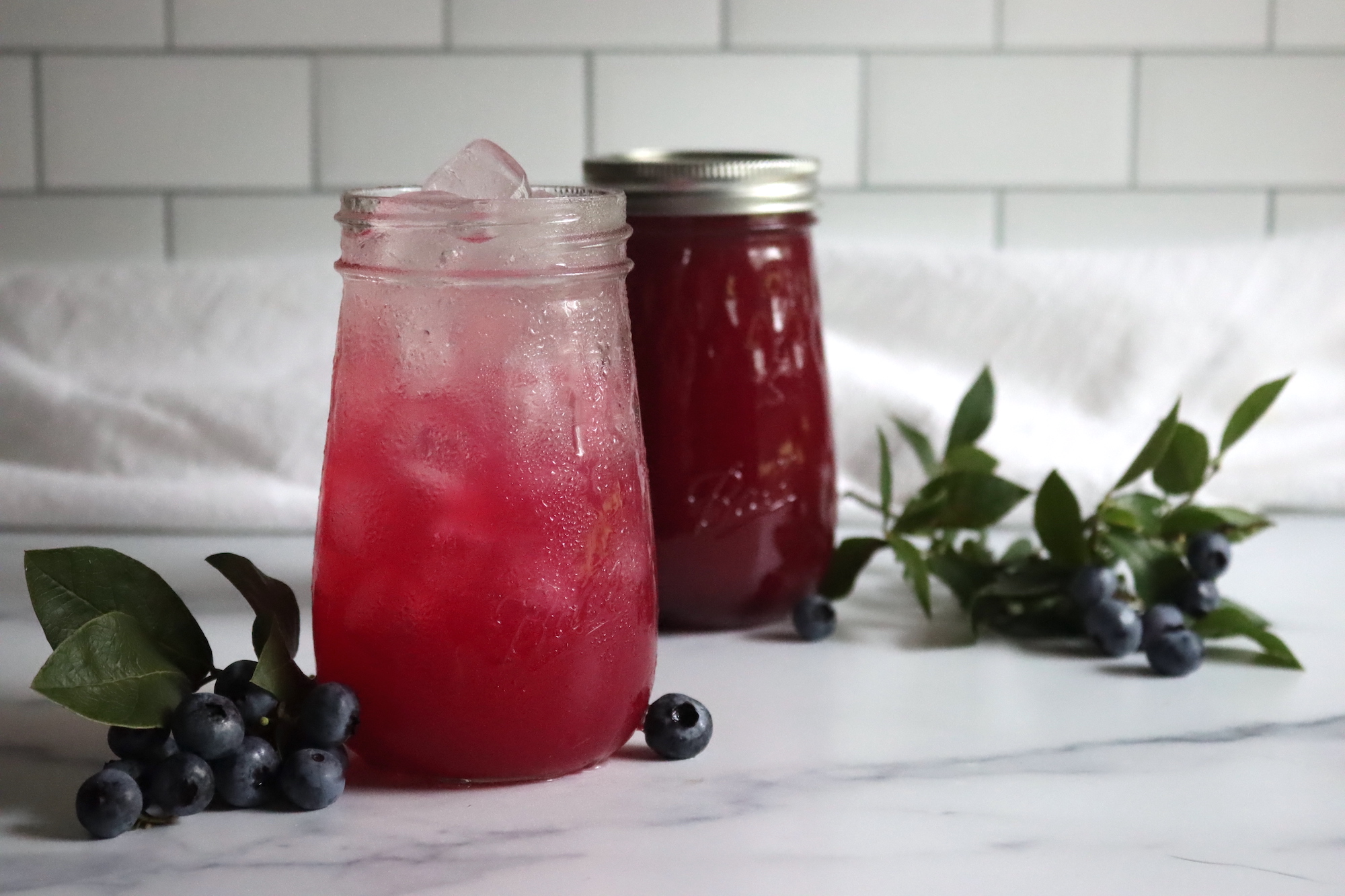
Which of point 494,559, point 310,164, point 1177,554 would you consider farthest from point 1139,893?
point 310,164

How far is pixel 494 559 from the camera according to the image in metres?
0.69

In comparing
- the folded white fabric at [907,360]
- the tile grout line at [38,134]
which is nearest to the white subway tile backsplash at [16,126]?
the tile grout line at [38,134]

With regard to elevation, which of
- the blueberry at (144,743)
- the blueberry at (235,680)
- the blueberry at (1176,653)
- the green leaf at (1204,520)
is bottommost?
the blueberry at (1176,653)

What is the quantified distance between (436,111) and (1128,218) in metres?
0.67

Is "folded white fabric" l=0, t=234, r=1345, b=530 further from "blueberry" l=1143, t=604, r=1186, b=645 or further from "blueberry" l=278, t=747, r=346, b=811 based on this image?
"blueberry" l=278, t=747, r=346, b=811

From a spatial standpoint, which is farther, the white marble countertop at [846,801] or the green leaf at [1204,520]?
the green leaf at [1204,520]

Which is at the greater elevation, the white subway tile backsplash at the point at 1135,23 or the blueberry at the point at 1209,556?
the white subway tile backsplash at the point at 1135,23

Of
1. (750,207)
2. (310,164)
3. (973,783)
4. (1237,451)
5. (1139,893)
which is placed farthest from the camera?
(310,164)

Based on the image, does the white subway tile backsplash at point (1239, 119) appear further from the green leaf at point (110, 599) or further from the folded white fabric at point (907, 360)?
the green leaf at point (110, 599)

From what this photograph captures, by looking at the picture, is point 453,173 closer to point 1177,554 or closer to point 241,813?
point 241,813

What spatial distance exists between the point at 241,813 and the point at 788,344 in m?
0.44

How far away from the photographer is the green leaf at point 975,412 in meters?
1.06

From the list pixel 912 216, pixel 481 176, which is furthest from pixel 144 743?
pixel 912 216

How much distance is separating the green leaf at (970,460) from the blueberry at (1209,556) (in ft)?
0.46
